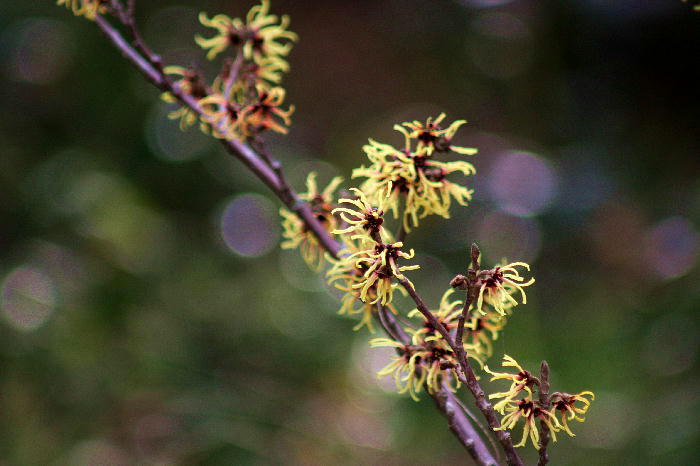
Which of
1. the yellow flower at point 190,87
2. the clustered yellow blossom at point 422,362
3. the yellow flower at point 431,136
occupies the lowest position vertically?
the clustered yellow blossom at point 422,362

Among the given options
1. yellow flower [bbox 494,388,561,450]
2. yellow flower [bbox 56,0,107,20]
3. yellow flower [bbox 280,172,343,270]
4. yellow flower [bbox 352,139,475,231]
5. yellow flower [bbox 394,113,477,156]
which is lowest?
yellow flower [bbox 494,388,561,450]

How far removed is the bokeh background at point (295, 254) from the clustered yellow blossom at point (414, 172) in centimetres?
94

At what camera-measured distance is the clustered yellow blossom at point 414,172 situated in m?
0.39

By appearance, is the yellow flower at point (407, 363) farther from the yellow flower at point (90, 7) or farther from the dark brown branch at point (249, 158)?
the yellow flower at point (90, 7)

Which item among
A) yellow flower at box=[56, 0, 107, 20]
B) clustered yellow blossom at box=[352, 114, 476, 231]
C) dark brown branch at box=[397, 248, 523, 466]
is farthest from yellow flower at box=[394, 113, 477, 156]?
yellow flower at box=[56, 0, 107, 20]

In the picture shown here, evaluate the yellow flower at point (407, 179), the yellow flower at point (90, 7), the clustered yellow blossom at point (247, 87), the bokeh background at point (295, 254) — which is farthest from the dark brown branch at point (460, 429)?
the bokeh background at point (295, 254)

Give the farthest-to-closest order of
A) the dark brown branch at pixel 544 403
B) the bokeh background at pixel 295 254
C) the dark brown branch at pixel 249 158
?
the bokeh background at pixel 295 254, the dark brown branch at pixel 249 158, the dark brown branch at pixel 544 403

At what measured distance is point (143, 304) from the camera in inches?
61.8

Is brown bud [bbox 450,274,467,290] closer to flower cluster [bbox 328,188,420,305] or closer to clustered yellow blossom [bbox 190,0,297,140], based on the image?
flower cluster [bbox 328,188,420,305]

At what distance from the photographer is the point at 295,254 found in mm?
1826

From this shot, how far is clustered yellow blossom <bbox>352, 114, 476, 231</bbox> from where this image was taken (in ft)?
1.28

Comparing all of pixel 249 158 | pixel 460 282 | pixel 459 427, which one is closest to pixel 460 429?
pixel 459 427

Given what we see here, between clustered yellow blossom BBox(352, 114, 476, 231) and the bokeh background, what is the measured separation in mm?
940

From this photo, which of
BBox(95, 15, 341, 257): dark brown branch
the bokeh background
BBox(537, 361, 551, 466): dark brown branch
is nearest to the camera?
BBox(537, 361, 551, 466): dark brown branch
